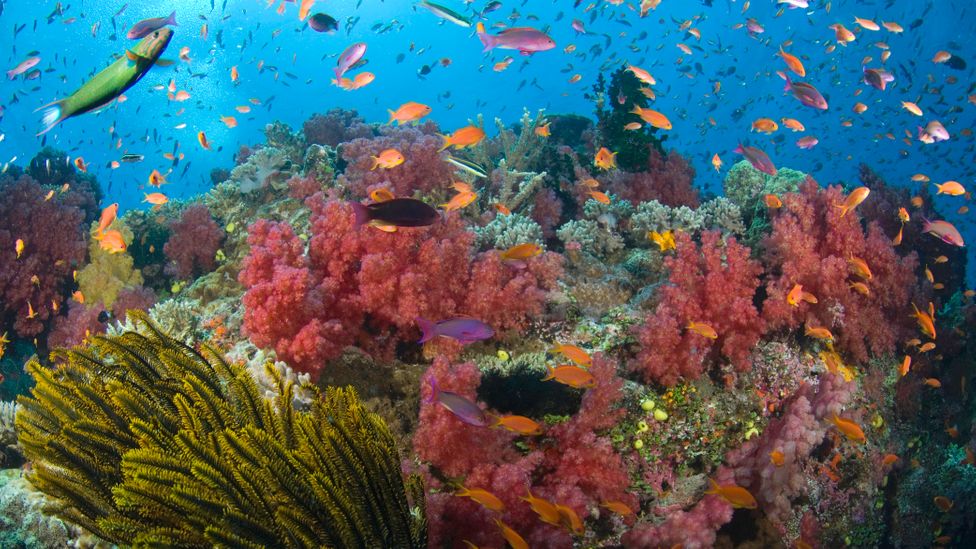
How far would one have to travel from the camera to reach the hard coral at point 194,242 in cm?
834

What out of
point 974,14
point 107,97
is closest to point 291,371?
point 107,97

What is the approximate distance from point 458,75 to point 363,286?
5135 inches

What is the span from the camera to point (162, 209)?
12.1 meters

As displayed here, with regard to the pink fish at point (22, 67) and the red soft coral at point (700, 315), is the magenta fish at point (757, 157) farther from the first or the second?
the pink fish at point (22, 67)

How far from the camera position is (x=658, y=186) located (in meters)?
9.11

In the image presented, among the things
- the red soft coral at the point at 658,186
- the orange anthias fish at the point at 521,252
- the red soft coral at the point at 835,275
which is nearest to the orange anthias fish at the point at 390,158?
the orange anthias fish at the point at 521,252

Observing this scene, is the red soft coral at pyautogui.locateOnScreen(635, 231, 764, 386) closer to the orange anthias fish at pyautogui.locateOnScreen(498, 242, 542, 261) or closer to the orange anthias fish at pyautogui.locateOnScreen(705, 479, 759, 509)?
the orange anthias fish at pyautogui.locateOnScreen(705, 479, 759, 509)

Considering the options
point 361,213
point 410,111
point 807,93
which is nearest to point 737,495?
point 361,213

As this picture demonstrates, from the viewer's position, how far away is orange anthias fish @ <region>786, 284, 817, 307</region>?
210 inches

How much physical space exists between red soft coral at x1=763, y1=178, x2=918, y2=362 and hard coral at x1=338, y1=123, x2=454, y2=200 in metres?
5.11

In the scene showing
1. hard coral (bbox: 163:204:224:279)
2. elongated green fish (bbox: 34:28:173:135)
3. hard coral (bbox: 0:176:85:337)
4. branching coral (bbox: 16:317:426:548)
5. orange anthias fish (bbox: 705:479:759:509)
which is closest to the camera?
elongated green fish (bbox: 34:28:173:135)

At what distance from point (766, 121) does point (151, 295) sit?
12.2 m

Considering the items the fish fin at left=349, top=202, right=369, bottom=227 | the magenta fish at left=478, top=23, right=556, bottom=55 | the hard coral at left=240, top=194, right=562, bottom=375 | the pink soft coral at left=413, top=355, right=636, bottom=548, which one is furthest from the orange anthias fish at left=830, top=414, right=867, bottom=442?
the magenta fish at left=478, top=23, right=556, bottom=55

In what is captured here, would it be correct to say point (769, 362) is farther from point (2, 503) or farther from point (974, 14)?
point (974, 14)
